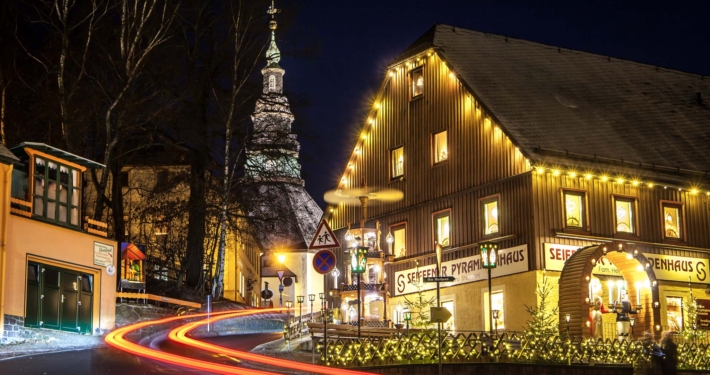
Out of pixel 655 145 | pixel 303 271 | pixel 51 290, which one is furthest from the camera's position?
pixel 303 271

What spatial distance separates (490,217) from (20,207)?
16805 mm

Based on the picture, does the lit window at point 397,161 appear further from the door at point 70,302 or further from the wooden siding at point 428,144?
the door at point 70,302

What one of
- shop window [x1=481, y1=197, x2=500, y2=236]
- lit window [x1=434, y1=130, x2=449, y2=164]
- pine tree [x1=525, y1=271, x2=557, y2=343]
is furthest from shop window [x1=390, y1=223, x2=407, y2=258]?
pine tree [x1=525, y1=271, x2=557, y2=343]

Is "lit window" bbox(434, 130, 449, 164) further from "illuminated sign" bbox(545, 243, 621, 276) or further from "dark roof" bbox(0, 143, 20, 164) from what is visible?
"dark roof" bbox(0, 143, 20, 164)

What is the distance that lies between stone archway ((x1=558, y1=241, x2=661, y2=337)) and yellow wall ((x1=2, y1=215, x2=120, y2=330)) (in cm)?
1535

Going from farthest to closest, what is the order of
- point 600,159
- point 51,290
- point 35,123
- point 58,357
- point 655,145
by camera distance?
1. point 35,123
2. point 655,145
3. point 600,159
4. point 51,290
5. point 58,357

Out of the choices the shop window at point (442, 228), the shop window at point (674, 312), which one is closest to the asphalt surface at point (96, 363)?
the shop window at point (442, 228)

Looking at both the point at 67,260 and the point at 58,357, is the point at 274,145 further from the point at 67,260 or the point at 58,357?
the point at 58,357

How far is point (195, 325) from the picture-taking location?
4003cm

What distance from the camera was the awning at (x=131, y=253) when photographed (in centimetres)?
4417

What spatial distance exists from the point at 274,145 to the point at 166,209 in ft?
18.3

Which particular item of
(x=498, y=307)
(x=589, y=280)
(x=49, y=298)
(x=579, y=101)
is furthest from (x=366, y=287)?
(x=49, y=298)

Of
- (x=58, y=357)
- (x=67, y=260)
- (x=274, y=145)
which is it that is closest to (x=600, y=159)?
(x=274, y=145)

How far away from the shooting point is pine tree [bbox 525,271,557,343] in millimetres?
30672
